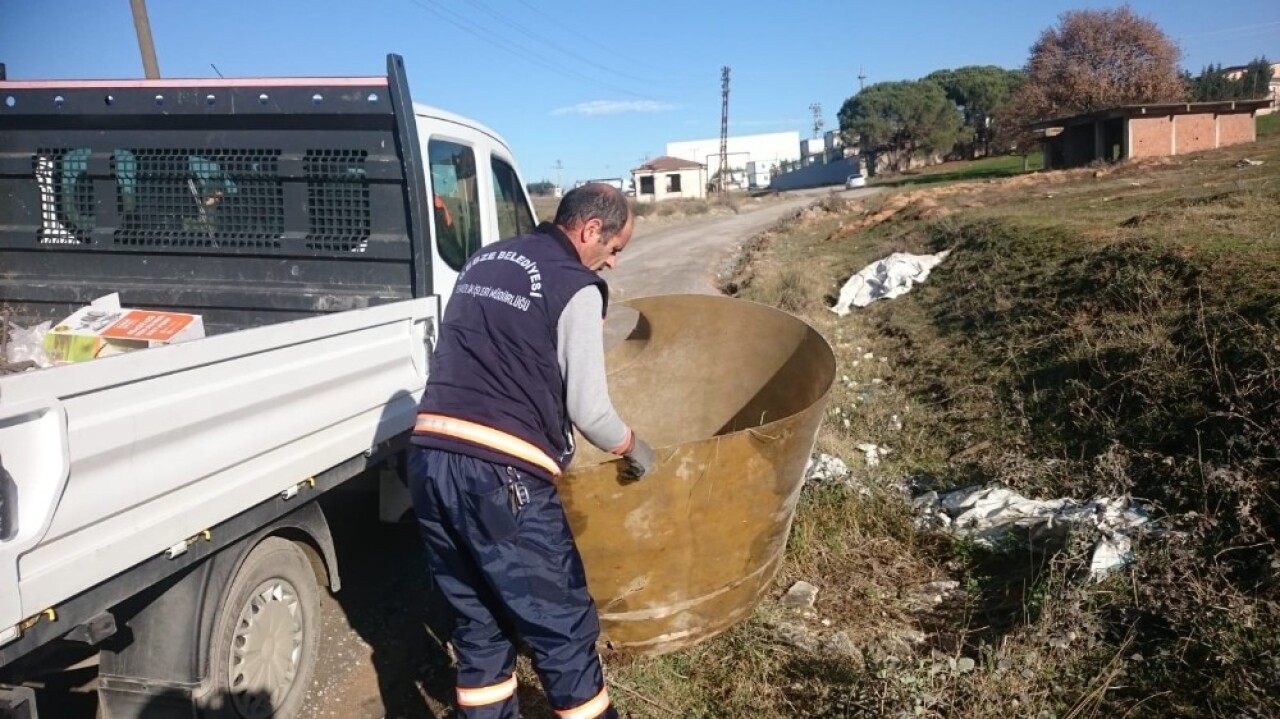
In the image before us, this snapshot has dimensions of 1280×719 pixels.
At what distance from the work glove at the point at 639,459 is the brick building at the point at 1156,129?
2739 centimetres

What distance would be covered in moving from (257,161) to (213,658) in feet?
7.56

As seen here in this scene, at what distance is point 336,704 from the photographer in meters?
3.38

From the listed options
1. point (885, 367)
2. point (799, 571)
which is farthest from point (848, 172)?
point (799, 571)

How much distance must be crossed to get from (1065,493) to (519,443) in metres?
3.10

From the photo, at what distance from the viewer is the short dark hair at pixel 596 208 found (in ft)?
8.59

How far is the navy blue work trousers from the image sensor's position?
240cm

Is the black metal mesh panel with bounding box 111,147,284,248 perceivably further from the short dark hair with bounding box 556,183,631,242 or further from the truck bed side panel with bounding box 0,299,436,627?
A: the short dark hair with bounding box 556,183,631,242

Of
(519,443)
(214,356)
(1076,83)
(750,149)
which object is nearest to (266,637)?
(214,356)

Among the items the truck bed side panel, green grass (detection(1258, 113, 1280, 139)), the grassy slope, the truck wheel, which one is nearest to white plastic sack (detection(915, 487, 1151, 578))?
the grassy slope

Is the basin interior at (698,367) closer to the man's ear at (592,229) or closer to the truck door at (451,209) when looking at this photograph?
the truck door at (451,209)

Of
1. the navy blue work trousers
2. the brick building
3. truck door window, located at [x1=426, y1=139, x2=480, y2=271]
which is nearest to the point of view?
the navy blue work trousers

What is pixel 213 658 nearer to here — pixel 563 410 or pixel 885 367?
pixel 563 410

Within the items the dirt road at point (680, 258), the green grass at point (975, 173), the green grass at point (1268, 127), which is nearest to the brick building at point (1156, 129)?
the green grass at point (975, 173)

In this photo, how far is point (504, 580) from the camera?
2418 millimetres
